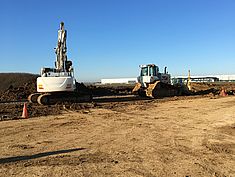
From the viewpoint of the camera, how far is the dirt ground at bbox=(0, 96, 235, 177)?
18.9 feet

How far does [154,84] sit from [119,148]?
1865cm

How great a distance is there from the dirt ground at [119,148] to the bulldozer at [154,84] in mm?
13644

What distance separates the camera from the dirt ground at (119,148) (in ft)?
18.9

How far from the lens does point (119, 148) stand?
753 centimetres

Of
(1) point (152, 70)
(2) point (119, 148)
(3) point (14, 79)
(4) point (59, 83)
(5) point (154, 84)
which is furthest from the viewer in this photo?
(3) point (14, 79)

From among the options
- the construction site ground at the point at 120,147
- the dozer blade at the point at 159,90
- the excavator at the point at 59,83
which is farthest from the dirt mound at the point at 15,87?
the construction site ground at the point at 120,147

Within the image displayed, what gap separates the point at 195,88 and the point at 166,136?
26.0 m

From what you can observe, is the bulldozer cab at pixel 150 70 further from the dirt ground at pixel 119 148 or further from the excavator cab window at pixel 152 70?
the dirt ground at pixel 119 148

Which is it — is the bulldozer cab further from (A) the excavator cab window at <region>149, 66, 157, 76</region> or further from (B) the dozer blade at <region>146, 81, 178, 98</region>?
(B) the dozer blade at <region>146, 81, 178, 98</region>

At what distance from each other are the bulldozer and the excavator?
6.77 meters

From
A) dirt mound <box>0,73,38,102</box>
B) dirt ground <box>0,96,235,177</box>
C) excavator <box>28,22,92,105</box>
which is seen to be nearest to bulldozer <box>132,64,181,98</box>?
excavator <box>28,22,92,105</box>

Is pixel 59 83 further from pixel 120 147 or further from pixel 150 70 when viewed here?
pixel 120 147

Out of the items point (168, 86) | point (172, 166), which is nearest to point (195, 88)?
point (168, 86)

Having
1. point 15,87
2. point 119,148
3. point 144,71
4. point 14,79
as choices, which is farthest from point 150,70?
point 119,148
